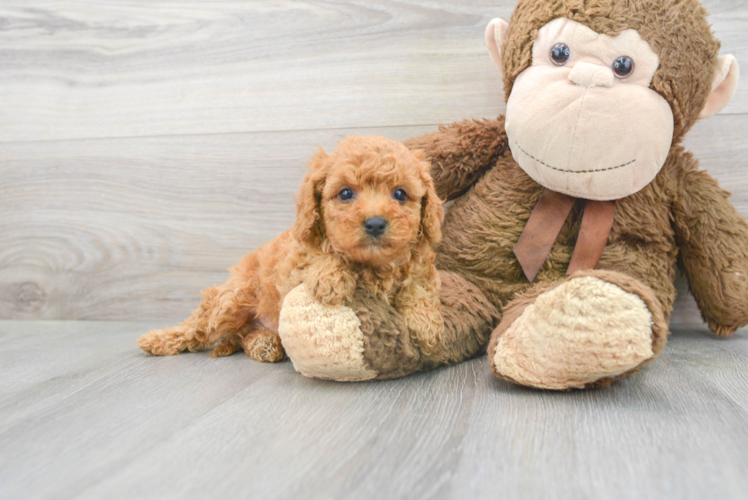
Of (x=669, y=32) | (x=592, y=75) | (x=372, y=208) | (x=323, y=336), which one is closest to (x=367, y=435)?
(x=323, y=336)

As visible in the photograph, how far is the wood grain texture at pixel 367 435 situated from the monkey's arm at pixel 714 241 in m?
0.12

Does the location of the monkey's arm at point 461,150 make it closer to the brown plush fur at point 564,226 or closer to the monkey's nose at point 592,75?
the brown plush fur at point 564,226

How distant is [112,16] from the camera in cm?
142

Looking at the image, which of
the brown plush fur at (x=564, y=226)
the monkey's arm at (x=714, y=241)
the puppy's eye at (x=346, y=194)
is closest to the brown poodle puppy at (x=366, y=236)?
the puppy's eye at (x=346, y=194)

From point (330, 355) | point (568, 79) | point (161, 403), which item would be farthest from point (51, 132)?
point (568, 79)

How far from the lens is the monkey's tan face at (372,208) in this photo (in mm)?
791

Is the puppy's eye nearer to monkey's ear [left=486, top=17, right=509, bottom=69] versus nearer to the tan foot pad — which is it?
the tan foot pad

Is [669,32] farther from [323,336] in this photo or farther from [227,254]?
[227,254]

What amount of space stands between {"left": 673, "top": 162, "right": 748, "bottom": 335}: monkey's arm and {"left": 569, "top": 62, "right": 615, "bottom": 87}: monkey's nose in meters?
0.33

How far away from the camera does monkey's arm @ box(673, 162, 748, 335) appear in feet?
3.45

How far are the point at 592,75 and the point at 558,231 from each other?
0.93ft

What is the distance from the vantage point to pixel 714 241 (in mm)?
1061

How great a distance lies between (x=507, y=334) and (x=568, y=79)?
437 millimetres

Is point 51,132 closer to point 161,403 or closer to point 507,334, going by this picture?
point 161,403
